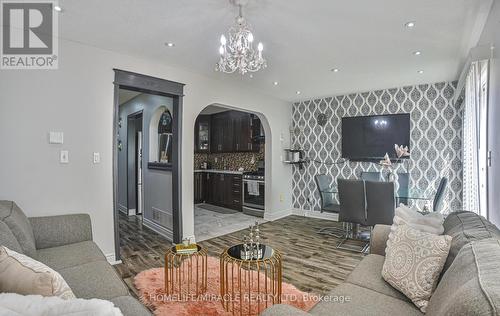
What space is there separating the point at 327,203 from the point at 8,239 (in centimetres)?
402

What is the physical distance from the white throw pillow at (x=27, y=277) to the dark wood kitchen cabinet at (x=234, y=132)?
5.46m

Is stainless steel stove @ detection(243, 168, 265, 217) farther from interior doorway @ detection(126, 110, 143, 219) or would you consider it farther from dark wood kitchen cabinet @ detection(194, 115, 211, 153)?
interior doorway @ detection(126, 110, 143, 219)

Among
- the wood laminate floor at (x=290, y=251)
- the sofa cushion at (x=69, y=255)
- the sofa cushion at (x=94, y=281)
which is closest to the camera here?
the sofa cushion at (x=94, y=281)

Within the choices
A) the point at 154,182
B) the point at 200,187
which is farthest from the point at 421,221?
the point at 200,187

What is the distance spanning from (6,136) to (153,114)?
97.7 inches

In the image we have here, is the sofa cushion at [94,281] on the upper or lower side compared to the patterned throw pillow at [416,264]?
lower

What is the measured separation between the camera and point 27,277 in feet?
3.53

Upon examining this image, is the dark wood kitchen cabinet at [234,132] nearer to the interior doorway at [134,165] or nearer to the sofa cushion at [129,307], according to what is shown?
the interior doorway at [134,165]

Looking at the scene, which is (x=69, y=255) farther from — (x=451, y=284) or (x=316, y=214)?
(x=316, y=214)

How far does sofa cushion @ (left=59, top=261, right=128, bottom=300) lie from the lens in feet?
5.16

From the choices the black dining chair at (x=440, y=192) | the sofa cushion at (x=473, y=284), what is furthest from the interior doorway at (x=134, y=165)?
the sofa cushion at (x=473, y=284)

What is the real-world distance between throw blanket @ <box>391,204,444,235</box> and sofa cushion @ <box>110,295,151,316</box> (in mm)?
1727

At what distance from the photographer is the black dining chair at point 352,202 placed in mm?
3652

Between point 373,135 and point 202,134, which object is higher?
point 202,134
